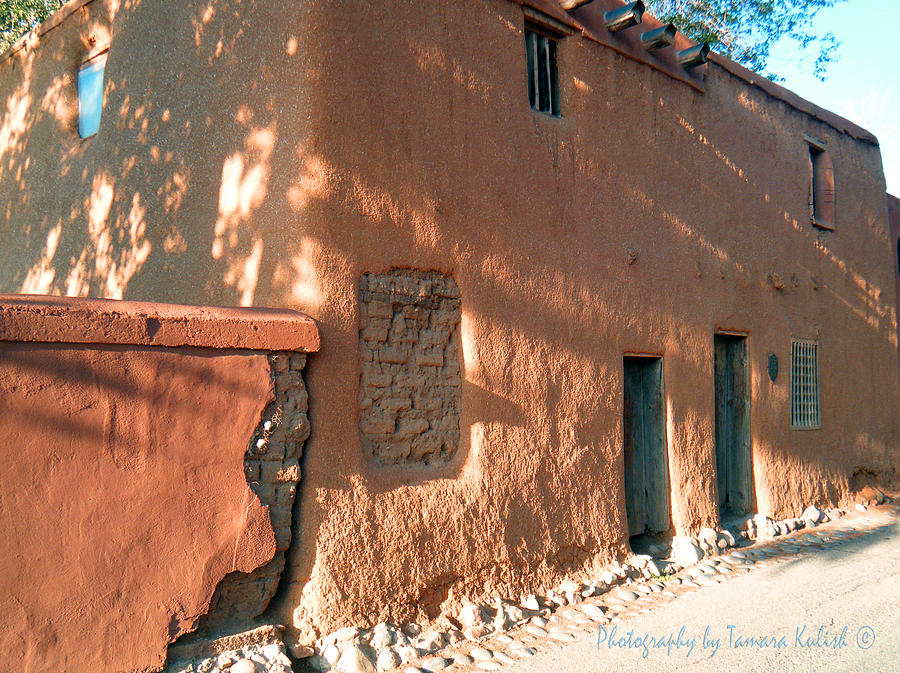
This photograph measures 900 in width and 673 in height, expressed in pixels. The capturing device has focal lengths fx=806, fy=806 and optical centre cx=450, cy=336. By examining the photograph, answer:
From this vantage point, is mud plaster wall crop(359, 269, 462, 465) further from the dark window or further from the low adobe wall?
the dark window

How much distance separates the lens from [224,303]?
5148 millimetres

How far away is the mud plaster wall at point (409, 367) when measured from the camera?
501cm

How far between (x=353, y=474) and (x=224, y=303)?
4.57 feet

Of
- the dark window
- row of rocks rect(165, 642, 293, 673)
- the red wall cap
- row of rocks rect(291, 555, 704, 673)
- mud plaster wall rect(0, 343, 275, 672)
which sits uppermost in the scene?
the dark window

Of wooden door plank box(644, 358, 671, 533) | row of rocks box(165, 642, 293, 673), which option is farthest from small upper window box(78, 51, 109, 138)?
wooden door plank box(644, 358, 671, 533)

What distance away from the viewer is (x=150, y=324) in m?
3.99

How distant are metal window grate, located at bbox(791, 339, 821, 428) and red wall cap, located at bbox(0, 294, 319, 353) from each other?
21.5 feet

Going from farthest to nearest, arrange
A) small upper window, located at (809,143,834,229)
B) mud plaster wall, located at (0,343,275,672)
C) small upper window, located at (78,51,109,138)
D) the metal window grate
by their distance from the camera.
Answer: small upper window, located at (809,143,834,229), the metal window grate, small upper window, located at (78,51,109,138), mud plaster wall, located at (0,343,275,672)

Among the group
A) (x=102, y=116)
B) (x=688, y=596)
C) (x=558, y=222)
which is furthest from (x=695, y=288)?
(x=102, y=116)

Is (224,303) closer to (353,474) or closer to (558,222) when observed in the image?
(353,474)

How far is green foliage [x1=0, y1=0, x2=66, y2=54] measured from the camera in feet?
40.0

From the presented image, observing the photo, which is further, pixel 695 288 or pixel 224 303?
pixel 695 288

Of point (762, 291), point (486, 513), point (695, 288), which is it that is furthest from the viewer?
point (762, 291)

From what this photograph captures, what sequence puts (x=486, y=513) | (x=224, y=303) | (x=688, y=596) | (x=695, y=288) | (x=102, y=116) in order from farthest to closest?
(x=695, y=288) < (x=102, y=116) < (x=688, y=596) < (x=486, y=513) < (x=224, y=303)
